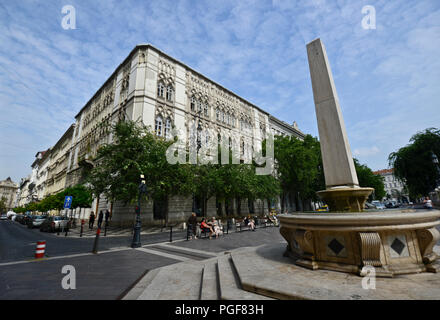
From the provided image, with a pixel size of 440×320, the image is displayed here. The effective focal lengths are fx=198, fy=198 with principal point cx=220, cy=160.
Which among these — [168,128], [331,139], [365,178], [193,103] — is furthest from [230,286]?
[365,178]

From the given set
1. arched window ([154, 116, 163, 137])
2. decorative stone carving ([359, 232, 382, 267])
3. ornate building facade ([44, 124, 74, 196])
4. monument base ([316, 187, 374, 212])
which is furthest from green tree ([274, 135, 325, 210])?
ornate building facade ([44, 124, 74, 196])

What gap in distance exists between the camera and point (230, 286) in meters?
3.87

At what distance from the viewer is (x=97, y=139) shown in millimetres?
29109

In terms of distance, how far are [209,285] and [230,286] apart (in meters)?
0.58

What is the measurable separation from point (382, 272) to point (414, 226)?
109cm

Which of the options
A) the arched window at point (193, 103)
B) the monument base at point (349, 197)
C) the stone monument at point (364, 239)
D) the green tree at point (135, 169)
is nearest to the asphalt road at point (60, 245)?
the green tree at point (135, 169)

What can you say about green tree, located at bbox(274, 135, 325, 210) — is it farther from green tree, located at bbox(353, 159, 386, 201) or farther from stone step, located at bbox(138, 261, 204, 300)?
stone step, located at bbox(138, 261, 204, 300)

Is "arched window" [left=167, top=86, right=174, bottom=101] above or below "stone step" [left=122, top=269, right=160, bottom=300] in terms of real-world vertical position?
above

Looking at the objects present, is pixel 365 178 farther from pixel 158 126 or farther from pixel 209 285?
pixel 209 285

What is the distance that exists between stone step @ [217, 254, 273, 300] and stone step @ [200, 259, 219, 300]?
0.48ft

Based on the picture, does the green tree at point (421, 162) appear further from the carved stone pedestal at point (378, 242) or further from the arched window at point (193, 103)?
the carved stone pedestal at point (378, 242)

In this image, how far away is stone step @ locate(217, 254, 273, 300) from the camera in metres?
3.31

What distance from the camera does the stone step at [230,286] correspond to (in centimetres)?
331
